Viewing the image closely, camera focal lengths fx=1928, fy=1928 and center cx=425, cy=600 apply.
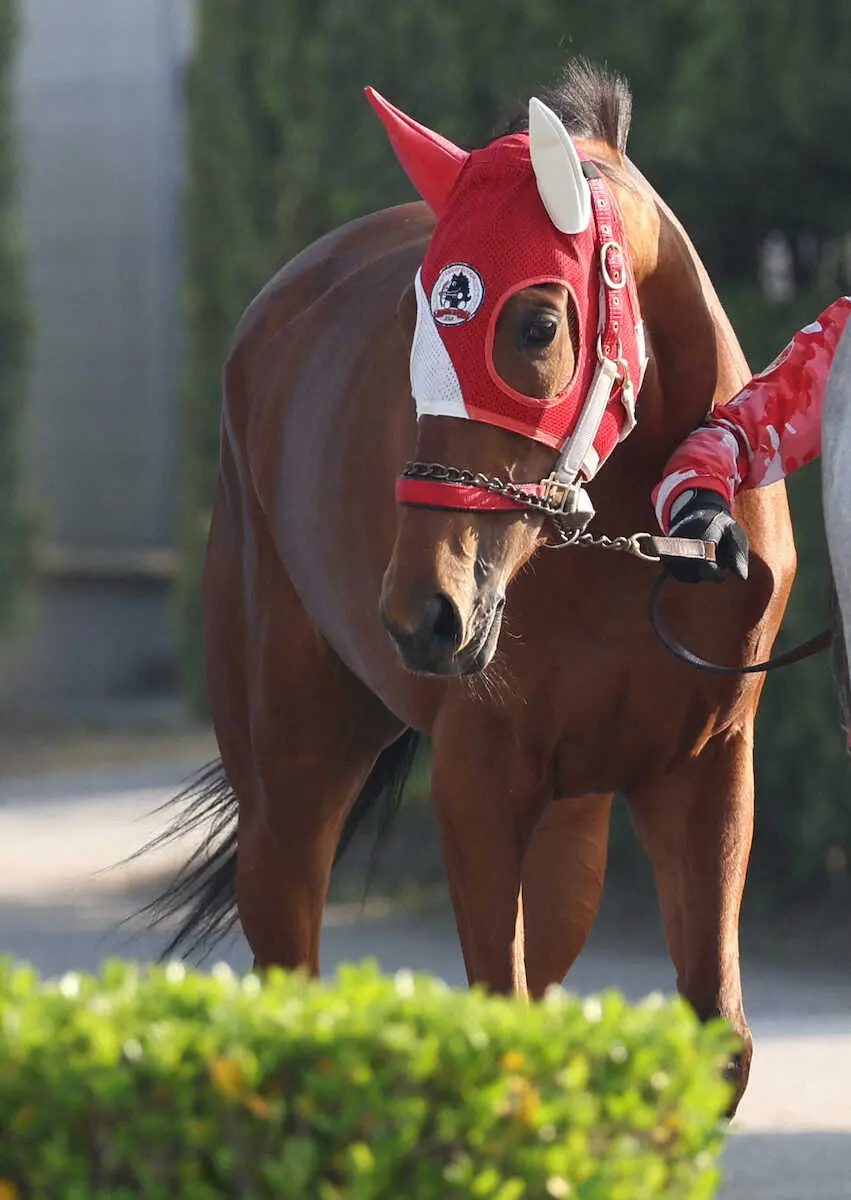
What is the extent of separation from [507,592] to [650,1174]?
136 centimetres

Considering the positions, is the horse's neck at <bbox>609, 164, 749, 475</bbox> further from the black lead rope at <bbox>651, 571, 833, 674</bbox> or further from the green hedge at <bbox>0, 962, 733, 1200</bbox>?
the green hedge at <bbox>0, 962, 733, 1200</bbox>

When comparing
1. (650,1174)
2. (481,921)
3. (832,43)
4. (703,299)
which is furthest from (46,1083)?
(832,43)

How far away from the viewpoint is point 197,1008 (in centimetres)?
222

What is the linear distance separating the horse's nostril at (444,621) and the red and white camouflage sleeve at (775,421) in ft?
1.65

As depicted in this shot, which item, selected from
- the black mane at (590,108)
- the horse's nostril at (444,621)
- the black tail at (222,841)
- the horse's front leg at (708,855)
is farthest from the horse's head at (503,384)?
the black tail at (222,841)

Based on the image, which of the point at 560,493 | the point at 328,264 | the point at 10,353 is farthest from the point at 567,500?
the point at 10,353

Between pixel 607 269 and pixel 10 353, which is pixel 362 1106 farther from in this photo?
pixel 10 353

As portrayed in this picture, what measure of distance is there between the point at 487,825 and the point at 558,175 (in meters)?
1.09

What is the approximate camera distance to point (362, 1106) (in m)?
2.00

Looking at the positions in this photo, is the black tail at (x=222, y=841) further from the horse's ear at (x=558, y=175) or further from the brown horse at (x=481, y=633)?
the horse's ear at (x=558, y=175)

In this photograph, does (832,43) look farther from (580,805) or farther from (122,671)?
(122,671)

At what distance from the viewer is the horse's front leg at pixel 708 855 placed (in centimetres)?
335

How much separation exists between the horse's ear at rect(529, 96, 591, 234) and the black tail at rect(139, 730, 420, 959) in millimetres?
1692

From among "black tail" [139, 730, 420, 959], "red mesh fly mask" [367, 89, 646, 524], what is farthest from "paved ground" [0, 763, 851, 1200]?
"red mesh fly mask" [367, 89, 646, 524]
